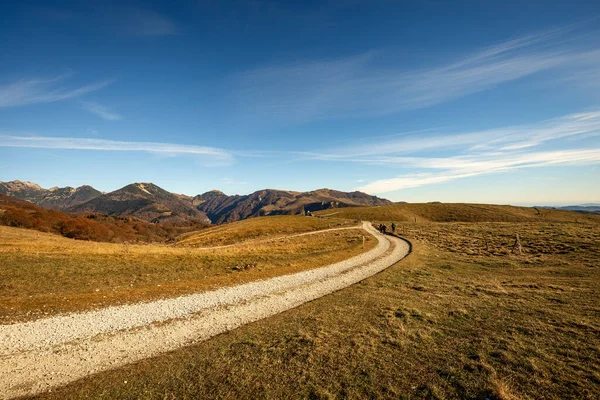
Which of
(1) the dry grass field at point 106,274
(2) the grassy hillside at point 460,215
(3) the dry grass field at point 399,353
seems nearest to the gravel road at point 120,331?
(3) the dry grass field at point 399,353

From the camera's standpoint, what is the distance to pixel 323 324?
13.9m

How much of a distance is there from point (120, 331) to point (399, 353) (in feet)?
42.0

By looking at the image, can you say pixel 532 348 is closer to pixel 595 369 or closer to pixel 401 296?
pixel 595 369

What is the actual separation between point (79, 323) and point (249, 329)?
8.65 meters

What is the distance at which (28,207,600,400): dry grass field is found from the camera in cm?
860

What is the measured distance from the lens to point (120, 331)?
13.3 m

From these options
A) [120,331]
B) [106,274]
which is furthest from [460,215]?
[120,331]

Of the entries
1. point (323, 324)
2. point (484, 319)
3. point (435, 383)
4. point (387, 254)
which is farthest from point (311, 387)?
point (387, 254)

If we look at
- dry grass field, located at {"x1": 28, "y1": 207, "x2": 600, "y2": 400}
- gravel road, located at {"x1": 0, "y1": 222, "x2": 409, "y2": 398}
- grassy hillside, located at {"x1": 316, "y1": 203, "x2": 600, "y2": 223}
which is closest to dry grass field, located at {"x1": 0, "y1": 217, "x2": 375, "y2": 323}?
gravel road, located at {"x1": 0, "y1": 222, "x2": 409, "y2": 398}

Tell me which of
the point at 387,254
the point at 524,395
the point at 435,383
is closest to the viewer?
the point at 524,395

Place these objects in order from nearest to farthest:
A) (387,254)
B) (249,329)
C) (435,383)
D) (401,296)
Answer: (435,383) → (249,329) → (401,296) → (387,254)

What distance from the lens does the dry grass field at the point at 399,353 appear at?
860cm

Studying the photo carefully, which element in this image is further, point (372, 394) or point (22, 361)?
point (22, 361)

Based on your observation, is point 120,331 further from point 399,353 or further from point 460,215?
point 460,215
